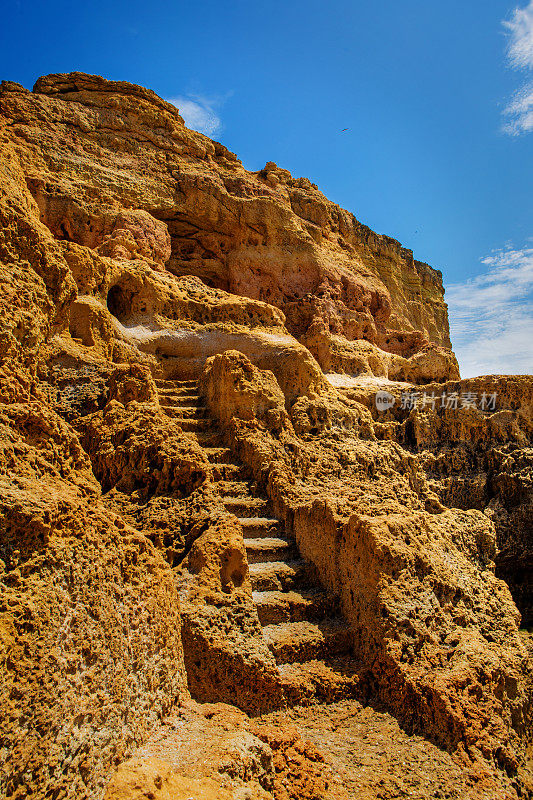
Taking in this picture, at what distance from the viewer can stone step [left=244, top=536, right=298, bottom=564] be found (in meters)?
5.84

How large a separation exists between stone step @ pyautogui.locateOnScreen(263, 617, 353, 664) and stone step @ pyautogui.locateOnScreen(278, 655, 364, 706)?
3.0 inches

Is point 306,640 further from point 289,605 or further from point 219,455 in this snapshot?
point 219,455

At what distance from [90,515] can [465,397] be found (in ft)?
40.8

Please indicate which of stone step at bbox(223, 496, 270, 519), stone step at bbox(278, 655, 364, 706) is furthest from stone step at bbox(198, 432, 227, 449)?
stone step at bbox(278, 655, 364, 706)

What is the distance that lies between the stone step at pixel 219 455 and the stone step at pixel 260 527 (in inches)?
45.8

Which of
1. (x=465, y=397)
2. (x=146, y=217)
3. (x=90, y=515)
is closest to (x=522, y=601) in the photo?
(x=465, y=397)

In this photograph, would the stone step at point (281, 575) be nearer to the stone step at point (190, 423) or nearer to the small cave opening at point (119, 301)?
the stone step at point (190, 423)

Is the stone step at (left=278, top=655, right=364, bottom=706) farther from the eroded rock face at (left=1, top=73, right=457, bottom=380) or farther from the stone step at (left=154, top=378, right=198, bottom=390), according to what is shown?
A: the eroded rock face at (left=1, top=73, right=457, bottom=380)

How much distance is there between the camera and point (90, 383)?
5.89 metres

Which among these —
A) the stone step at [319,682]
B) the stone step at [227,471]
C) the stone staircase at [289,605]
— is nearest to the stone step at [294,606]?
the stone staircase at [289,605]

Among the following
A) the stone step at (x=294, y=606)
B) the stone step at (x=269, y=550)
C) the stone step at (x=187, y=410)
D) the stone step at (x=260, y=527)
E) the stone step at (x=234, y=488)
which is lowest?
the stone step at (x=294, y=606)

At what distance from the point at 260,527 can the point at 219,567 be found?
1806 millimetres

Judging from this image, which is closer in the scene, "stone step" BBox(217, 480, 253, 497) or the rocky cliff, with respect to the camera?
the rocky cliff

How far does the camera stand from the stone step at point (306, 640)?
4.74 meters
